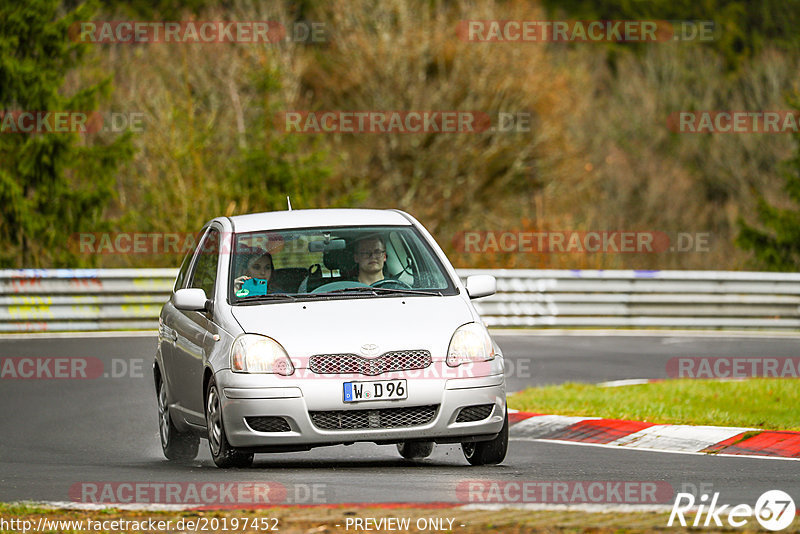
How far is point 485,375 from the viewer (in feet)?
Result: 29.7

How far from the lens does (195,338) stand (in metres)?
9.78

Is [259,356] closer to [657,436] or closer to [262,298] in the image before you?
[262,298]

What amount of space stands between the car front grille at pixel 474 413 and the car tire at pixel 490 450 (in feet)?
0.99

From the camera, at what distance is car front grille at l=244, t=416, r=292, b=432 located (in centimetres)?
877

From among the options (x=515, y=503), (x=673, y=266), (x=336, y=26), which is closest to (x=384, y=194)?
(x=336, y=26)

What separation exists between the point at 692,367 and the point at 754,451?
24.9 feet

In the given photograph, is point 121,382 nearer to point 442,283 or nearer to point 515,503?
point 442,283

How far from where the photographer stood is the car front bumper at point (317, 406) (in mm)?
8703

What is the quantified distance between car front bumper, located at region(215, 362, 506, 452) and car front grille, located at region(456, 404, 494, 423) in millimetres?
31
